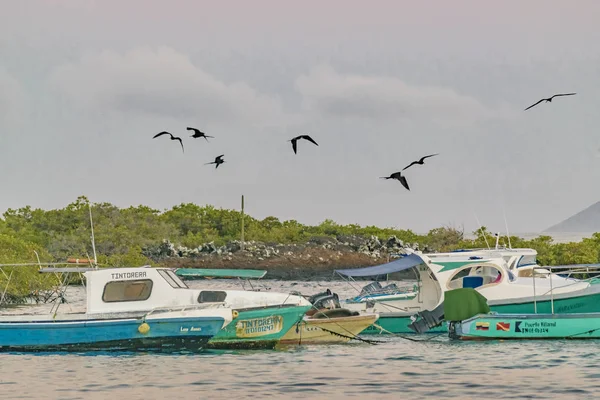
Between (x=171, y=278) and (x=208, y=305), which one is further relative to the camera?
(x=171, y=278)

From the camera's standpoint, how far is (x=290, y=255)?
307 feet

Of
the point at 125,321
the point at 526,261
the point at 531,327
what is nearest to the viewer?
the point at 125,321

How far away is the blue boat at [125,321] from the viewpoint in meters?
28.3

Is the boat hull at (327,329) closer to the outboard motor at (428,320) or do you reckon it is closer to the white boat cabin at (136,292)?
the outboard motor at (428,320)

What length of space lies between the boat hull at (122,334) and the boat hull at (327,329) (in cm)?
320

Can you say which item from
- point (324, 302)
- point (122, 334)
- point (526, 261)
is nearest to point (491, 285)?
point (526, 261)

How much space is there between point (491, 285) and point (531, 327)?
11.2 feet

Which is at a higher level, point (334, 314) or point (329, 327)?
point (334, 314)

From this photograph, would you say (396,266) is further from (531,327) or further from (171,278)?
(171,278)

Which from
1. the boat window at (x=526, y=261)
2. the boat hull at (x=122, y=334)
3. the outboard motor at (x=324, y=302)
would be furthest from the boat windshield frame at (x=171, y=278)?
the boat window at (x=526, y=261)

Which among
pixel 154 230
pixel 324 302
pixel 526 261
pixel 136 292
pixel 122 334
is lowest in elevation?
pixel 122 334

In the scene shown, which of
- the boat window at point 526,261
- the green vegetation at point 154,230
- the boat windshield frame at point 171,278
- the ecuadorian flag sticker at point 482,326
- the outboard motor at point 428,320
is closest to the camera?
the boat windshield frame at point 171,278

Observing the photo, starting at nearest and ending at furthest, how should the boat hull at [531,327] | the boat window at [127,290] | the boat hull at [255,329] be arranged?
1. the boat hull at [255,329]
2. the boat window at [127,290]
3. the boat hull at [531,327]

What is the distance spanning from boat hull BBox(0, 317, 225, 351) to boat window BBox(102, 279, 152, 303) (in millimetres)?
946
